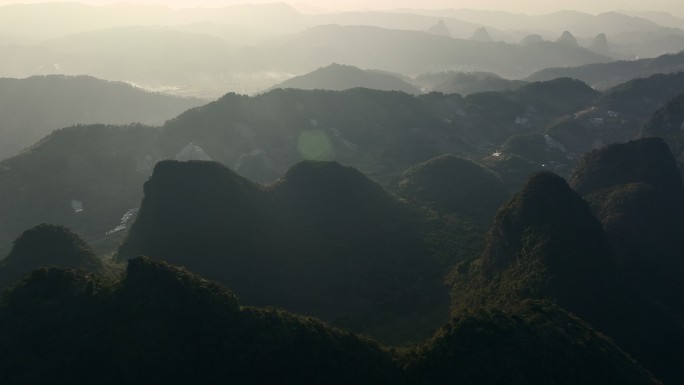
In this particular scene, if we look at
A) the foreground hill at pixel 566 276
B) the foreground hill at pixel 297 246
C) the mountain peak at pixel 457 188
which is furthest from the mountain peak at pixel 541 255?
the mountain peak at pixel 457 188

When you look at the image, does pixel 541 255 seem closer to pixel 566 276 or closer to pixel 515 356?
pixel 566 276

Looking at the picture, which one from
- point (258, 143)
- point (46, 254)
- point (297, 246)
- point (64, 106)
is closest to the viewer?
point (46, 254)

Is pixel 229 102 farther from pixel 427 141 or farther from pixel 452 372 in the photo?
pixel 452 372

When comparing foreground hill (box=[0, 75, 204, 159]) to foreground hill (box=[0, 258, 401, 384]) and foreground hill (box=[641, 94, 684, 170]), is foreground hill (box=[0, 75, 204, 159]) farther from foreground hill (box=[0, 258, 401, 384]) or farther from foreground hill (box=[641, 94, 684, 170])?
foreground hill (box=[641, 94, 684, 170])

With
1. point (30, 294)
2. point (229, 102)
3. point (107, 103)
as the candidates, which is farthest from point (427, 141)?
point (107, 103)

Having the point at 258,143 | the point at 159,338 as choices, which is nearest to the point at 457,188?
the point at 258,143

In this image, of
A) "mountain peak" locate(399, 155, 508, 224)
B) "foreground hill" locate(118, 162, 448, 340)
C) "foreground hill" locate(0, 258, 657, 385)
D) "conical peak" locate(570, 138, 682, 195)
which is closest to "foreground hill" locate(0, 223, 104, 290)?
"foreground hill" locate(118, 162, 448, 340)
